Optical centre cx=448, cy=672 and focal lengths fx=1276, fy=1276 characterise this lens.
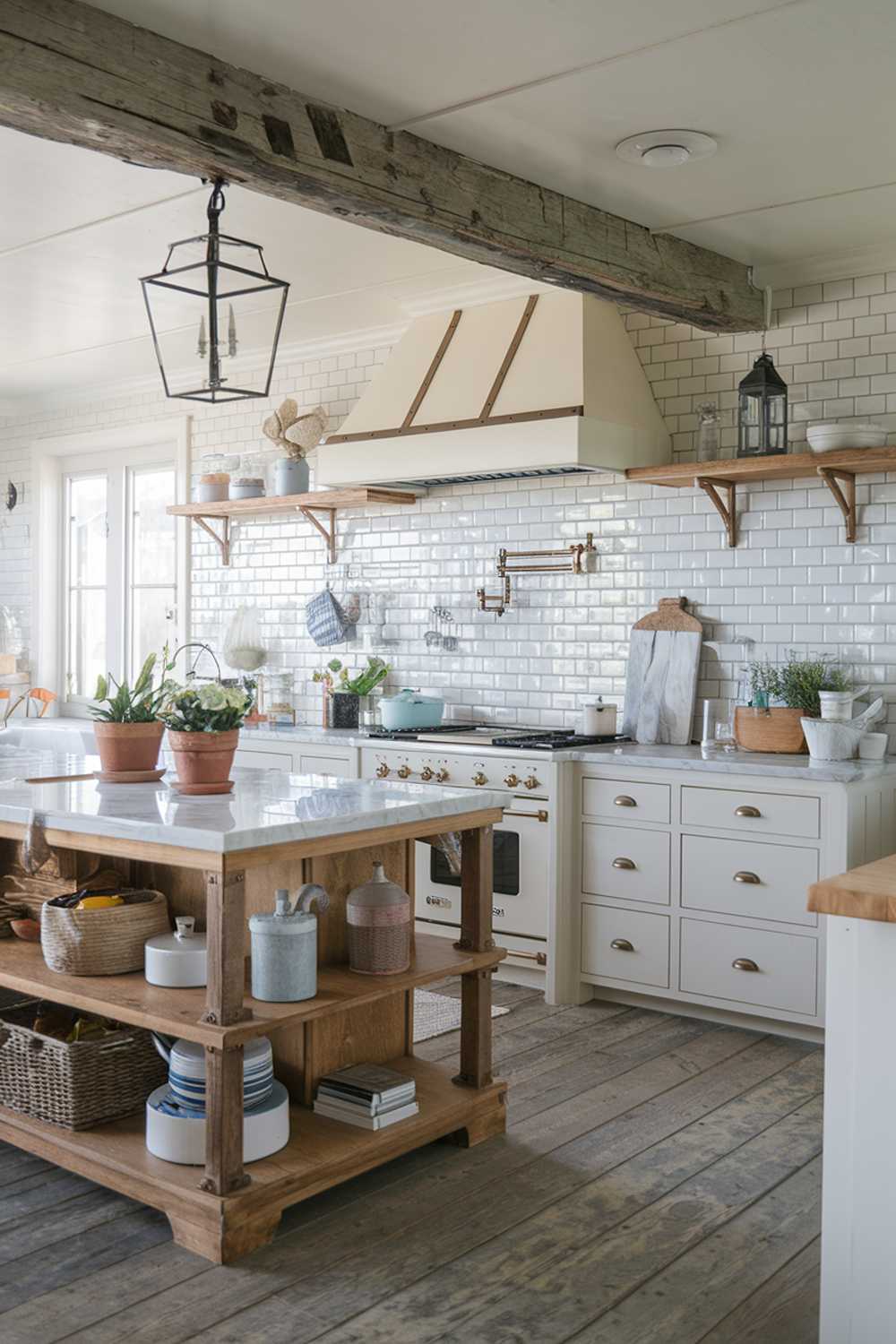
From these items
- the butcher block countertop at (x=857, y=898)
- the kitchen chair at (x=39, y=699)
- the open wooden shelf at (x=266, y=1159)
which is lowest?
the open wooden shelf at (x=266, y=1159)

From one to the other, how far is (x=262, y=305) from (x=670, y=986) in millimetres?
3791

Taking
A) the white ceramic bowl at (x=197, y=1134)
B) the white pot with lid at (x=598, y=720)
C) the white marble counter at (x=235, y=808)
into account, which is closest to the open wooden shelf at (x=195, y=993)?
the white ceramic bowl at (x=197, y=1134)

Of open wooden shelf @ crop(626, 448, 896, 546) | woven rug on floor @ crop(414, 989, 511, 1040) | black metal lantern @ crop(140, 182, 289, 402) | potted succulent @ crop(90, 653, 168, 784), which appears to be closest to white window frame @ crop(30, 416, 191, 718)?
black metal lantern @ crop(140, 182, 289, 402)

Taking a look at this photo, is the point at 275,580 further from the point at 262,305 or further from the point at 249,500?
the point at 262,305

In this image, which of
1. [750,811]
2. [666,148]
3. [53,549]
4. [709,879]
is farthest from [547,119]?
[53,549]

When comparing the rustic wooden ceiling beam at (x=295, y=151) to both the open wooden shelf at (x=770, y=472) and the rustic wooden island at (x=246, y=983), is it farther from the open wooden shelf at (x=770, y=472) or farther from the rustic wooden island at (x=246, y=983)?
the rustic wooden island at (x=246, y=983)

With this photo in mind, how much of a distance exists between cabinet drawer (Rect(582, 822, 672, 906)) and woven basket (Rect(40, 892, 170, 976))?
220 centimetres

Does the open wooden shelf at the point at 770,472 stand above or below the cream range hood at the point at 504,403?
below

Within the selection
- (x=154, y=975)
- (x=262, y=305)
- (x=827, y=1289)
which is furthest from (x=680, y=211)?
(x=827, y=1289)

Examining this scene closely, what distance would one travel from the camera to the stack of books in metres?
3.43

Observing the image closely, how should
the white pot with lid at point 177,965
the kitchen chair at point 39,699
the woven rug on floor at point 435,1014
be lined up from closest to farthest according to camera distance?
1. the white pot with lid at point 177,965
2. the woven rug on floor at point 435,1014
3. the kitchen chair at point 39,699

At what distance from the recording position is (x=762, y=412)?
5250mm

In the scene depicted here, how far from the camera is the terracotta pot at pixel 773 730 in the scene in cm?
517

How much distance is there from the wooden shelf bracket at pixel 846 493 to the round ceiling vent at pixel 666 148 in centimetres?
146
